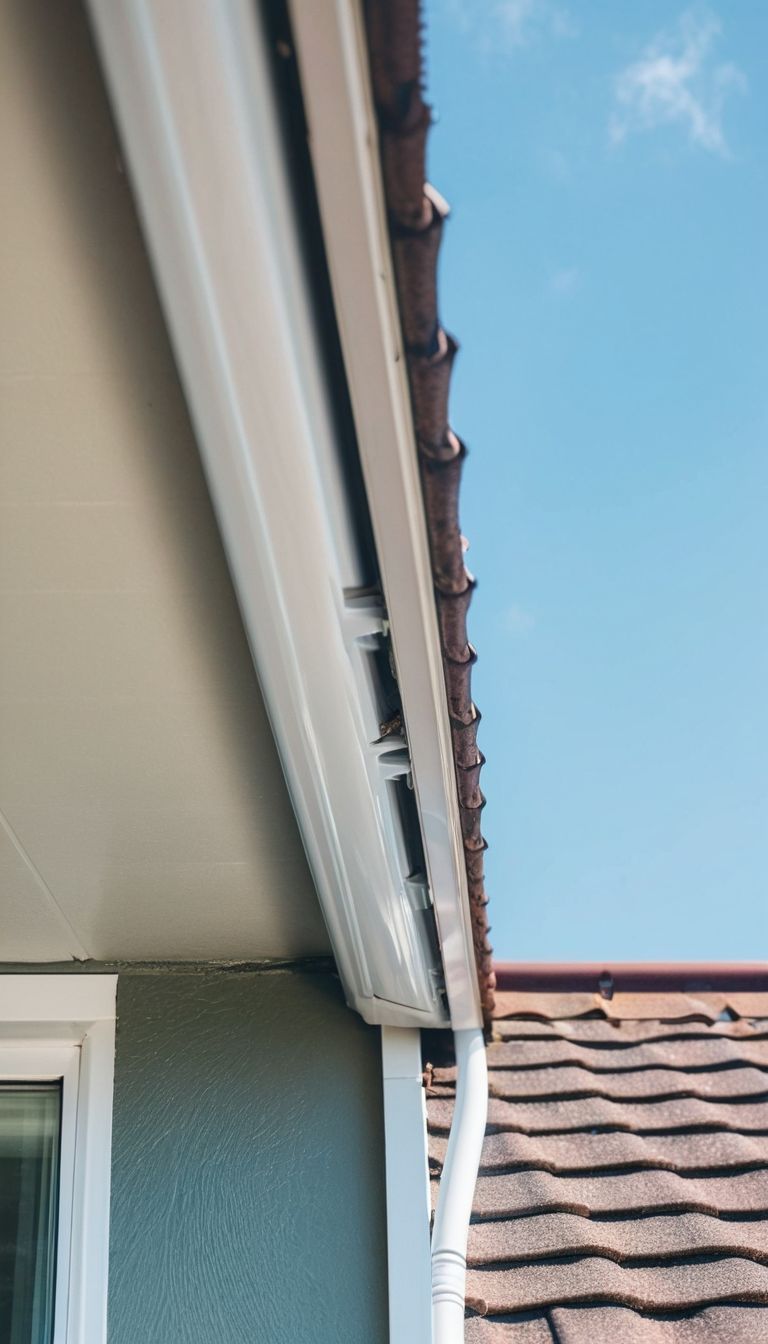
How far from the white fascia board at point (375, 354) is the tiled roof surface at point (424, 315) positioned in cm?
2

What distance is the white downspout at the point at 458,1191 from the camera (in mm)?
2051

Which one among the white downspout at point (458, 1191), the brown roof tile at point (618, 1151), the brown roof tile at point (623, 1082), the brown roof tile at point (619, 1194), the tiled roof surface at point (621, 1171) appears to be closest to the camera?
the white downspout at point (458, 1191)

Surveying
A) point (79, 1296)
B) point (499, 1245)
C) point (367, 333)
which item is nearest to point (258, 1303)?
point (79, 1296)

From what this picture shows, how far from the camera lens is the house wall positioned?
6.82 ft

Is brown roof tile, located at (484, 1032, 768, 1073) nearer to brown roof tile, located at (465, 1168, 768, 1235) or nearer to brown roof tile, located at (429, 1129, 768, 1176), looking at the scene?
brown roof tile, located at (429, 1129, 768, 1176)

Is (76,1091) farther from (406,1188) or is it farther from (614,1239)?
(614,1239)

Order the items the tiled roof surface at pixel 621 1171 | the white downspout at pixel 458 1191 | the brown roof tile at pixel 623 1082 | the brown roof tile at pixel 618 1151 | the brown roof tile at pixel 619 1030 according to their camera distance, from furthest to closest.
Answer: the brown roof tile at pixel 619 1030, the brown roof tile at pixel 623 1082, the brown roof tile at pixel 618 1151, the tiled roof surface at pixel 621 1171, the white downspout at pixel 458 1191

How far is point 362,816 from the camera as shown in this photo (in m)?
1.82

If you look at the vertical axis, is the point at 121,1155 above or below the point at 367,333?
below

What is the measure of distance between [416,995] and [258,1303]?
21.3 inches

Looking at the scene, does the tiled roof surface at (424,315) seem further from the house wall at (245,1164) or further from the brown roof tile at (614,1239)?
the brown roof tile at (614,1239)

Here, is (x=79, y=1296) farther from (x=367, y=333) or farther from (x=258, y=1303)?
(x=367, y=333)

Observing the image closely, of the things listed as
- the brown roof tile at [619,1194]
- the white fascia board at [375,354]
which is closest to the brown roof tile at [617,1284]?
the brown roof tile at [619,1194]

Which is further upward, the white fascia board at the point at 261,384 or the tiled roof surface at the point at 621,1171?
the white fascia board at the point at 261,384
